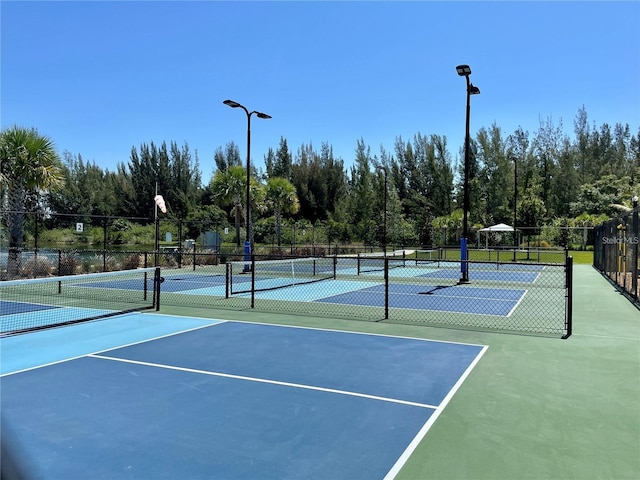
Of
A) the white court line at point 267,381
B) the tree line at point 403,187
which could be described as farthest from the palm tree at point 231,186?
the white court line at point 267,381

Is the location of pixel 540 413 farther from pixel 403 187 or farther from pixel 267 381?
pixel 403 187

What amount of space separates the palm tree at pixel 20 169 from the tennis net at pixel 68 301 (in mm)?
3596

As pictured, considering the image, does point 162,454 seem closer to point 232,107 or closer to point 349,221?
point 232,107

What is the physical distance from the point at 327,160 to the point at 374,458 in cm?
5750

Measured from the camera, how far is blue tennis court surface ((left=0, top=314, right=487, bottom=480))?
375 cm

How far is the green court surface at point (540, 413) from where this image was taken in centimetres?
370

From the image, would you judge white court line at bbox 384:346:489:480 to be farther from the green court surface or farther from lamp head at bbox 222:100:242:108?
lamp head at bbox 222:100:242:108

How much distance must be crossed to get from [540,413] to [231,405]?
3.01 meters

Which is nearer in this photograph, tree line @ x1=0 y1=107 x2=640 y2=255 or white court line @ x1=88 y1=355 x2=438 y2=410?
white court line @ x1=88 y1=355 x2=438 y2=410

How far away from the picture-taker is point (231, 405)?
195 inches

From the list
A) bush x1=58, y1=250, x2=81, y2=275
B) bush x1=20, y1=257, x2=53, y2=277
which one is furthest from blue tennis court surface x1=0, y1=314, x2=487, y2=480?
bush x1=58, y1=250, x2=81, y2=275

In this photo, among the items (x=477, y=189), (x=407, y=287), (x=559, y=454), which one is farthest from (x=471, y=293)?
(x=477, y=189)

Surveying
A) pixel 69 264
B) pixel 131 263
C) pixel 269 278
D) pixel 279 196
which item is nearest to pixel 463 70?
pixel 269 278

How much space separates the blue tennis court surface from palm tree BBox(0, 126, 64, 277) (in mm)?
12340
